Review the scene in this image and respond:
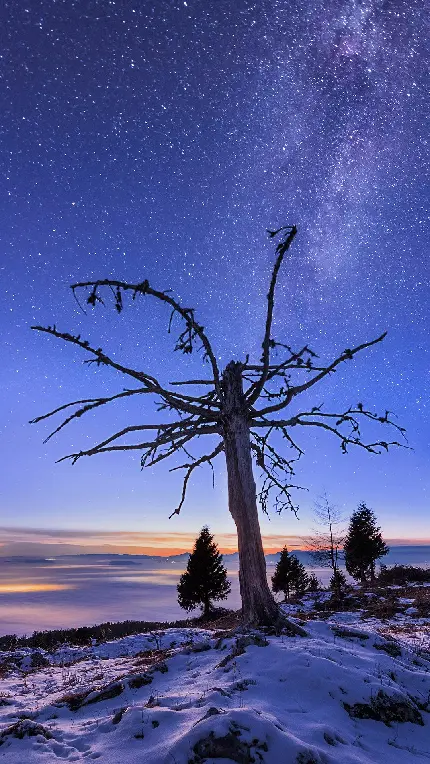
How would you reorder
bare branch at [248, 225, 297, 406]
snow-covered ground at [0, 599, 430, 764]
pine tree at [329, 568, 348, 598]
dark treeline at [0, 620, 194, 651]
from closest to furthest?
snow-covered ground at [0, 599, 430, 764]
bare branch at [248, 225, 297, 406]
dark treeline at [0, 620, 194, 651]
pine tree at [329, 568, 348, 598]

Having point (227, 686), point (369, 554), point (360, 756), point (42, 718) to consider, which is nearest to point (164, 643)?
point (42, 718)

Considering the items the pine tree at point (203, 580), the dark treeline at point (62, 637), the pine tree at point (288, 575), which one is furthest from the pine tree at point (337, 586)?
the pine tree at point (288, 575)

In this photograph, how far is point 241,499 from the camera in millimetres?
8500

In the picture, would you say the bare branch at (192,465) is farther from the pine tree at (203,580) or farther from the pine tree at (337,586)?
the pine tree at (203,580)

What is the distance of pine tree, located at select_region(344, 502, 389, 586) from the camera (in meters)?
44.4

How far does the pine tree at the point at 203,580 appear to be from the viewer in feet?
129

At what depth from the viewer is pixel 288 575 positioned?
4750cm

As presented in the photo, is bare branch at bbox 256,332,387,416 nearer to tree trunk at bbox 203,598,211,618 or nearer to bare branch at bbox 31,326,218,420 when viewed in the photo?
bare branch at bbox 31,326,218,420

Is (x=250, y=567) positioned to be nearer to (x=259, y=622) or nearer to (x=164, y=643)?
(x=259, y=622)

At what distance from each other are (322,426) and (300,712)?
18.3 ft

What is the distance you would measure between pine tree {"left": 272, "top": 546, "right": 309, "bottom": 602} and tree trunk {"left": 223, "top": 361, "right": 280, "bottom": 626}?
42766 millimetres

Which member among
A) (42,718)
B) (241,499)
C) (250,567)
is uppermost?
(241,499)

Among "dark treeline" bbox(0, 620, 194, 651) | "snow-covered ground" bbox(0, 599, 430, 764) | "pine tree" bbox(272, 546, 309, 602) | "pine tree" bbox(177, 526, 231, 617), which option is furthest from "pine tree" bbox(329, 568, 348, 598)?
"snow-covered ground" bbox(0, 599, 430, 764)

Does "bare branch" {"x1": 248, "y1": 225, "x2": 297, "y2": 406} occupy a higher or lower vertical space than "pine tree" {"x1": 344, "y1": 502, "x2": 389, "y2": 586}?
higher
